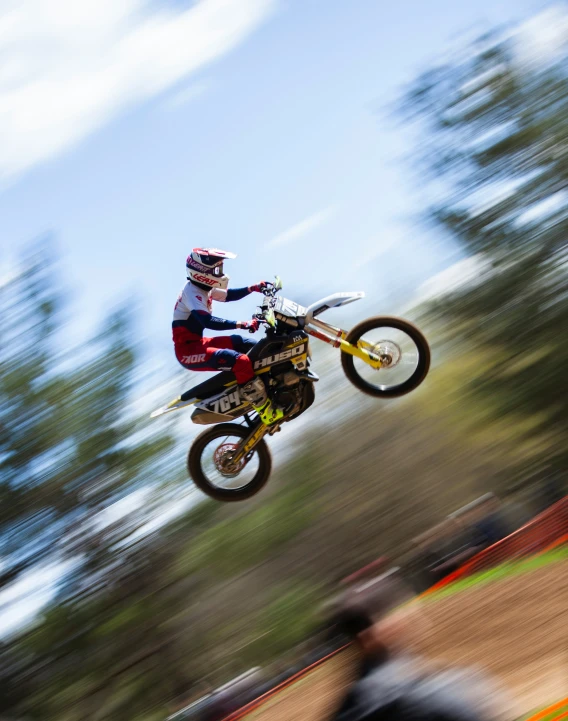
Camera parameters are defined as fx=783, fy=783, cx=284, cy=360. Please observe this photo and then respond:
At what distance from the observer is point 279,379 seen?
21.2 ft

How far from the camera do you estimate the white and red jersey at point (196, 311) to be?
6254 mm

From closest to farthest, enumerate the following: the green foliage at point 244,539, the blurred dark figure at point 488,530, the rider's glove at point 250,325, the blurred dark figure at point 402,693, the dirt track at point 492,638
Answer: the blurred dark figure at point 402,693
the rider's glove at point 250,325
the dirt track at point 492,638
the blurred dark figure at point 488,530
the green foliage at point 244,539

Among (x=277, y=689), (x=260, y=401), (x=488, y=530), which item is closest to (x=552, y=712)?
(x=260, y=401)

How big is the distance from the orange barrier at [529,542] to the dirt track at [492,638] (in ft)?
1.16

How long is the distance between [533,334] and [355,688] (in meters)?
15.3

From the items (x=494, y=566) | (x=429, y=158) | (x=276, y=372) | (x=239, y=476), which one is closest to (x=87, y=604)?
(x=494, y=566)

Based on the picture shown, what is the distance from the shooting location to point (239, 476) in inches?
277

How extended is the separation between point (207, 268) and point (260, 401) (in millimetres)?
1187

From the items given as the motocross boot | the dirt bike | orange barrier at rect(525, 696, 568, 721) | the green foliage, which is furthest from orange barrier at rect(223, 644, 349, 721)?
the green foliage

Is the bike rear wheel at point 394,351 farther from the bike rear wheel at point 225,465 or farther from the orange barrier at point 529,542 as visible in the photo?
the orange barrier at point 529,542

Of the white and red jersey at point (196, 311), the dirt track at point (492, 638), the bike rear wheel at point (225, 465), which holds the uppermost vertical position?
the white and red jersey at point (196, 311)

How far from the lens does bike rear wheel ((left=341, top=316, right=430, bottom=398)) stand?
249 inches

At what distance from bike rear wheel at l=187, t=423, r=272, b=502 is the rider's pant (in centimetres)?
59

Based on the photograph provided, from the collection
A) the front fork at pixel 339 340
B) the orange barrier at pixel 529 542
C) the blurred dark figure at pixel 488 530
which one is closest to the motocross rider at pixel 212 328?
the front fork at pixel 339 340
